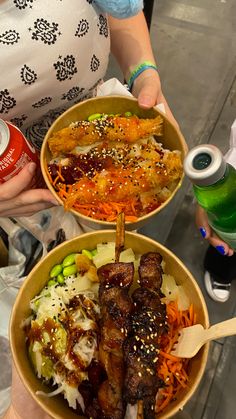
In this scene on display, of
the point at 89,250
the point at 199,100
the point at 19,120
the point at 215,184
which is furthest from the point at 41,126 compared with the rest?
the point at 199,100

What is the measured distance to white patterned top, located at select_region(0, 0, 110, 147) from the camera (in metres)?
0.96

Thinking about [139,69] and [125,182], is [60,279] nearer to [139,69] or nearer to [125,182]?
[125,182]

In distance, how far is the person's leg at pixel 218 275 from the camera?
1.73 metres

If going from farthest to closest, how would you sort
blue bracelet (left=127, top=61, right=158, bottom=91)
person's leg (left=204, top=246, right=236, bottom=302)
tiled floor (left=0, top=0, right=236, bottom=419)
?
person's leg (left=204, top=246, right=236, bottom=302) < tiled floor (left=0, top=0, right=236, bottom=419) < blue bracelet (left=127, top=61, right=158, bottom=91)

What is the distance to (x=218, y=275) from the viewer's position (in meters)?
1.76

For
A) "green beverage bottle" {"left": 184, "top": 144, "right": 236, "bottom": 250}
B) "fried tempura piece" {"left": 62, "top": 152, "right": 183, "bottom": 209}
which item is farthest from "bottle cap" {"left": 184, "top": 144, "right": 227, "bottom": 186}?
"fried tempura piece" {"left": 62, "top": 152, "right": 183, "bottom": 209}

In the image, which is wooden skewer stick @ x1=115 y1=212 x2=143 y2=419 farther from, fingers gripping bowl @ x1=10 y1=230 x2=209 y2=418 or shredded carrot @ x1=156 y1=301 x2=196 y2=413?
shredded carrot @ x1=156 y1=301 x2=196 y2=413

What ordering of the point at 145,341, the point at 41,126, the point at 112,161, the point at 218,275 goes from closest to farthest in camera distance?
1. the point at 145,341
2. the point at 112,161
3. the point at 41,126
4. the point at 218,275

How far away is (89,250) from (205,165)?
0.45 meters

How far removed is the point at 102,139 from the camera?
1.19m

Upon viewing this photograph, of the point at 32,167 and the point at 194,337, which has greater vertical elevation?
the point at 32,167

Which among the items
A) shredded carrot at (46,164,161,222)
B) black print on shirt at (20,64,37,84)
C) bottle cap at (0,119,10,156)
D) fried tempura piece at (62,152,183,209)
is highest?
black print on shirt at (20,64,37,84)

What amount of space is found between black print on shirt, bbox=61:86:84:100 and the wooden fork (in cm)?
69

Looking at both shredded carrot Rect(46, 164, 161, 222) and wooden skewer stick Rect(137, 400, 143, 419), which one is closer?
wooden skewer stick Rect(137, 400, 143, 419)
